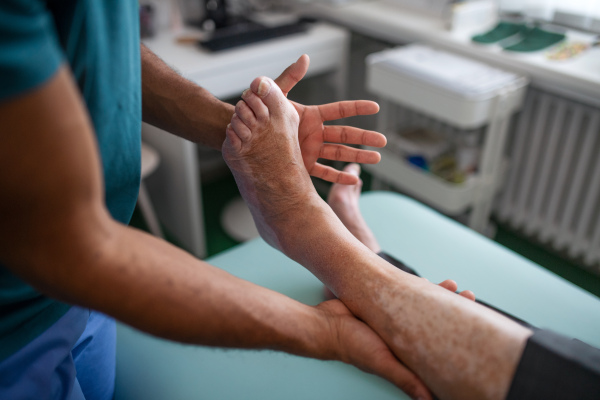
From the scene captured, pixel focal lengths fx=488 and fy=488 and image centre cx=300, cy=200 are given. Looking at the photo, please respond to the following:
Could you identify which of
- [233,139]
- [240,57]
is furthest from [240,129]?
[240,57]

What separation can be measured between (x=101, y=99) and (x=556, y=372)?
2.28 ft

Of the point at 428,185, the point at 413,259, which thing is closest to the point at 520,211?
the point at 428,185

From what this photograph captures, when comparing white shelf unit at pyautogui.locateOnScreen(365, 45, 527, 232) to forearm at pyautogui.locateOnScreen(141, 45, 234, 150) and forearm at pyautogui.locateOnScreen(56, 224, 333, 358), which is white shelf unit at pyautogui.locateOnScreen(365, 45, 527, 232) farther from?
forearm at pyautogui.locateOnScreen(56, 224, 333, 358)

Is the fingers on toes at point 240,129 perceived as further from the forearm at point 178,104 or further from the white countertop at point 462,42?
A: the white countertop at point 462,42

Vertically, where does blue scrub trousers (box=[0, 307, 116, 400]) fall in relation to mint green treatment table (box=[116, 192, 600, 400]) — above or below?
above

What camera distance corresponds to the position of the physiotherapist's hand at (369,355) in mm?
684

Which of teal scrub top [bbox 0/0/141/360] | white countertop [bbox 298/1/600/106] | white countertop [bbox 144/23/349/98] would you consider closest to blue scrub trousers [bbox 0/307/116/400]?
teal scrub top [bbox 0/0/141/360]

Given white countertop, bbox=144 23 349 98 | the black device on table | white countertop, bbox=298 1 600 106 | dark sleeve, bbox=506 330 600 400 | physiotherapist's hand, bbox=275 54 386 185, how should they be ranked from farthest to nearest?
the black device on table
white countertop, bbox=144 23 349 98
white countertop, bbox=298 1 600 106
physiotherapist's hand, bbox=275 54 386 185
dark sleeve, bbox=506 330 600 400

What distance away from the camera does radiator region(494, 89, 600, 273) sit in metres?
1.82

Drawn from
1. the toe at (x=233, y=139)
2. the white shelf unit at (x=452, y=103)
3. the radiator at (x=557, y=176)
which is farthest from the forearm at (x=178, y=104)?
the radiator at (x=557, y=176)

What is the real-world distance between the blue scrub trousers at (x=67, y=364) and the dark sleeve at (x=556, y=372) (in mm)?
658

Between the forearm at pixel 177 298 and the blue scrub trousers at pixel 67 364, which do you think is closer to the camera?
the forearm at pixel 177 298

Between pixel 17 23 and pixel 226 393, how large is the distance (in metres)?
0.69

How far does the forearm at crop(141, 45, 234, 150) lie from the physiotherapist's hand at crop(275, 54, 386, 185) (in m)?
A: 0.16
